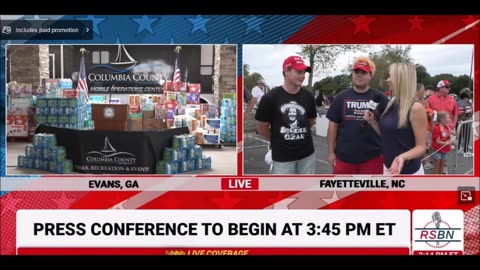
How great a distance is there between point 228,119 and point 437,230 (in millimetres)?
1719

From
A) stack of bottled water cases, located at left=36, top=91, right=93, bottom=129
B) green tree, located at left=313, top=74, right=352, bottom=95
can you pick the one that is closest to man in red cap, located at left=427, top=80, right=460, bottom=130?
green tree, located at left=313, top=74, right=352, bottom=95

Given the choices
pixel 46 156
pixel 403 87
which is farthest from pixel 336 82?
pixel 46 156

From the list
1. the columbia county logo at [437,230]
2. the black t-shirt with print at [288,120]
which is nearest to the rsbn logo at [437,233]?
the columbia county logo at [437,230]

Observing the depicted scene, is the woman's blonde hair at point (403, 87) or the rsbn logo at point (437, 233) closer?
the woman's blonde hair at point (403, 87)

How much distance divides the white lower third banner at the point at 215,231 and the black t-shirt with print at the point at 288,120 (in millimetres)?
436

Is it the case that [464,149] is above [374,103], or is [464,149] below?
below

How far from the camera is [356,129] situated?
4.18 m

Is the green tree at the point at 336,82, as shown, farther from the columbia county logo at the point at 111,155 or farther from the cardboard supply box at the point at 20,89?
the cardboard supply box at the point at 20,89

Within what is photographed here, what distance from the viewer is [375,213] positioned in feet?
13.7

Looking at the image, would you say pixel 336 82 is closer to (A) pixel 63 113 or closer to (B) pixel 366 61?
(B) pixel 366 61

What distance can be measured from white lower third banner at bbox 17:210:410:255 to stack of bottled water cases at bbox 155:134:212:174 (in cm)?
31

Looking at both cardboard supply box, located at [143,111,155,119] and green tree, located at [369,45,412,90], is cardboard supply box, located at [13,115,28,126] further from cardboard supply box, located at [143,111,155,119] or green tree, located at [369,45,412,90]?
green tree, located at [369,45,412,90]

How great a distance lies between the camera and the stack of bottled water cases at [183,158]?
13.6 feet

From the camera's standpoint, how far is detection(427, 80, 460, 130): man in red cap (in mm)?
4051
